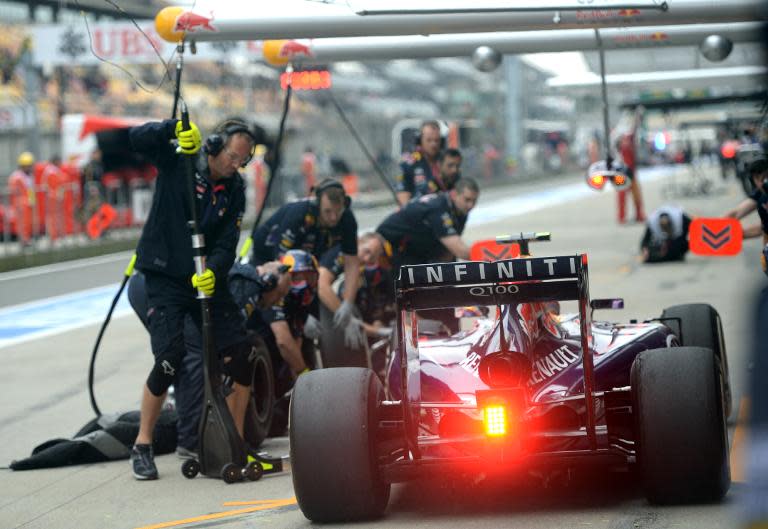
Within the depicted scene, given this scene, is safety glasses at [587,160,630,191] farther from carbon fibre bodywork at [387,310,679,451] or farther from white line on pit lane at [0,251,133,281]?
white line on pit lane at [0,251,133,281]

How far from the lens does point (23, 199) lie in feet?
75.3

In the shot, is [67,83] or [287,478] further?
[67,83]

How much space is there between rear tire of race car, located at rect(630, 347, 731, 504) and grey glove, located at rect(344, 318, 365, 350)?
141 inches

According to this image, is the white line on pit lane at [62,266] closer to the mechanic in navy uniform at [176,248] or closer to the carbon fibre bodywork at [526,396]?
the mechanic in navy uniform at [176,248]

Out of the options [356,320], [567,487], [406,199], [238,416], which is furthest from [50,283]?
[567,487]

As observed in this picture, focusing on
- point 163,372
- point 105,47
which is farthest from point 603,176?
point 105,47

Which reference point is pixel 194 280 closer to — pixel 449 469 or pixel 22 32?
pixel 449 469

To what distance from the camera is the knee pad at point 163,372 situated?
23.2 ft

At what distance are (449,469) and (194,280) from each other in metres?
1.93

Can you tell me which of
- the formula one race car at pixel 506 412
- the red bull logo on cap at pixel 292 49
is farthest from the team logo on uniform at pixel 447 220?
the formula one race car at pixel 506 412

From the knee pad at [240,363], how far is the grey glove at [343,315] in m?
1.67

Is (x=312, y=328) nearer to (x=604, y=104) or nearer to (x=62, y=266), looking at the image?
(x=604, y=104)

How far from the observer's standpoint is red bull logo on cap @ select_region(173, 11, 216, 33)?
8.48 metres

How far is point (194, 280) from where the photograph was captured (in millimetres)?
6949
